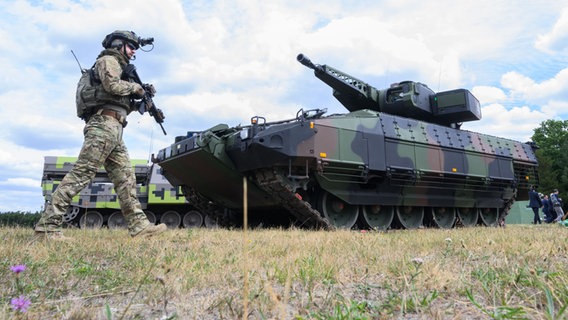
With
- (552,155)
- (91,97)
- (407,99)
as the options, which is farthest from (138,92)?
(552,155)

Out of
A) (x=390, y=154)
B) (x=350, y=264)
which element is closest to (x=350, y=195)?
(x=390, y=154)

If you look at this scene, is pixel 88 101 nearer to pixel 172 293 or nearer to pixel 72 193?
pixel 72 193

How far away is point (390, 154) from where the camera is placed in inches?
330

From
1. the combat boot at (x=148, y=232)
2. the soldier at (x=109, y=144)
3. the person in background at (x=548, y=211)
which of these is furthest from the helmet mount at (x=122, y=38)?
the person in background at (x=548, y=211)

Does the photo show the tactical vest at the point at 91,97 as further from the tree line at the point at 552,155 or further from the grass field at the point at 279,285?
the tree line at the point at 552,155

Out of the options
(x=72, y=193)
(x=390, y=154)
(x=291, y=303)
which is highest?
(x=390, y=154)

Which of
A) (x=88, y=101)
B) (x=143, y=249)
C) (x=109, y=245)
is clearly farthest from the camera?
(x=88, y=101)

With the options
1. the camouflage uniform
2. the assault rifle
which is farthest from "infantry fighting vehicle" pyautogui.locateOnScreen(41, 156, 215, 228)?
the camouflage uniform

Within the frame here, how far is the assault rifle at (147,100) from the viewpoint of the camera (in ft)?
17.9

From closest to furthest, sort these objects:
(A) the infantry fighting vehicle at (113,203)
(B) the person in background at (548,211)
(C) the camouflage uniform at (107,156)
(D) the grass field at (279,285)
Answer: (D) the grass field at (279,285) → (C) the camouflage uniform at (107,156) → (A) the infantry fighting vehicle at (113,203) → (B) the person in background at (548,211)

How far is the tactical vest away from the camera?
494 cm

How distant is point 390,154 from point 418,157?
0.86m

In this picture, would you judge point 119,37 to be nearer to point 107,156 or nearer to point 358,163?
point 107,156

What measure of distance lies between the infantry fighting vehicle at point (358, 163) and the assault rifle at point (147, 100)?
1.39 metres
